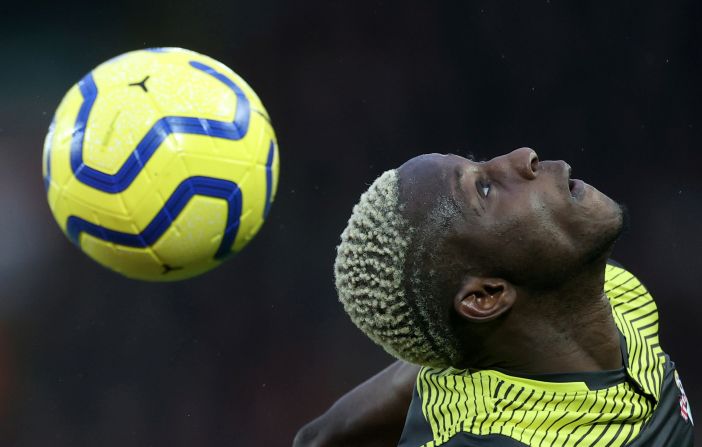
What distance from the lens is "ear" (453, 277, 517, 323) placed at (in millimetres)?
3014

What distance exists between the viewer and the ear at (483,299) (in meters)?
3.01

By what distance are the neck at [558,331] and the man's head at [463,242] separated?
48mm

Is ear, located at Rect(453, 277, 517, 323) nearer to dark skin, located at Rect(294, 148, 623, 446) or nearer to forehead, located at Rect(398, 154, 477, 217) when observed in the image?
dark skin, located at Rect(294, 148, 623, 446)

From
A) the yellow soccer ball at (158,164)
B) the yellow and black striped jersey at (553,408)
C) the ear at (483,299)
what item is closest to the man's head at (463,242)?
the ear at (483,299)

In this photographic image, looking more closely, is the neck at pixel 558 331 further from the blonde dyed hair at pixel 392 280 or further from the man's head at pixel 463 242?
the blonde dyed hair at pixel 392 280

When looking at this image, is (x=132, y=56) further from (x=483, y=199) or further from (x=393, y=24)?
(x=393, y=24)

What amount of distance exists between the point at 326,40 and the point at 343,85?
0.85 feet

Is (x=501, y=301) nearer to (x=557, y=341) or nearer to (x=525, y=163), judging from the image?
(x=557, y=341)

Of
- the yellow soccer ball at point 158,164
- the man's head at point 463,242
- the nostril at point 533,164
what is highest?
the yellow soccer ball at point 158,164

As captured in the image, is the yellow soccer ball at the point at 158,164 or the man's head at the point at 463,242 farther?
the man's head at the point at 463,242

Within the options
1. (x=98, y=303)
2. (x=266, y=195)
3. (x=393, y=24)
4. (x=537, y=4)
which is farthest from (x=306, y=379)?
(x=266, y=195)

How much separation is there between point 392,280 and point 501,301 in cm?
33

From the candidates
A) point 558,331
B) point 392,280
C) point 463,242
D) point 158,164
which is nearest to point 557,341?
point 558,331

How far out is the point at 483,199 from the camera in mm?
3012
